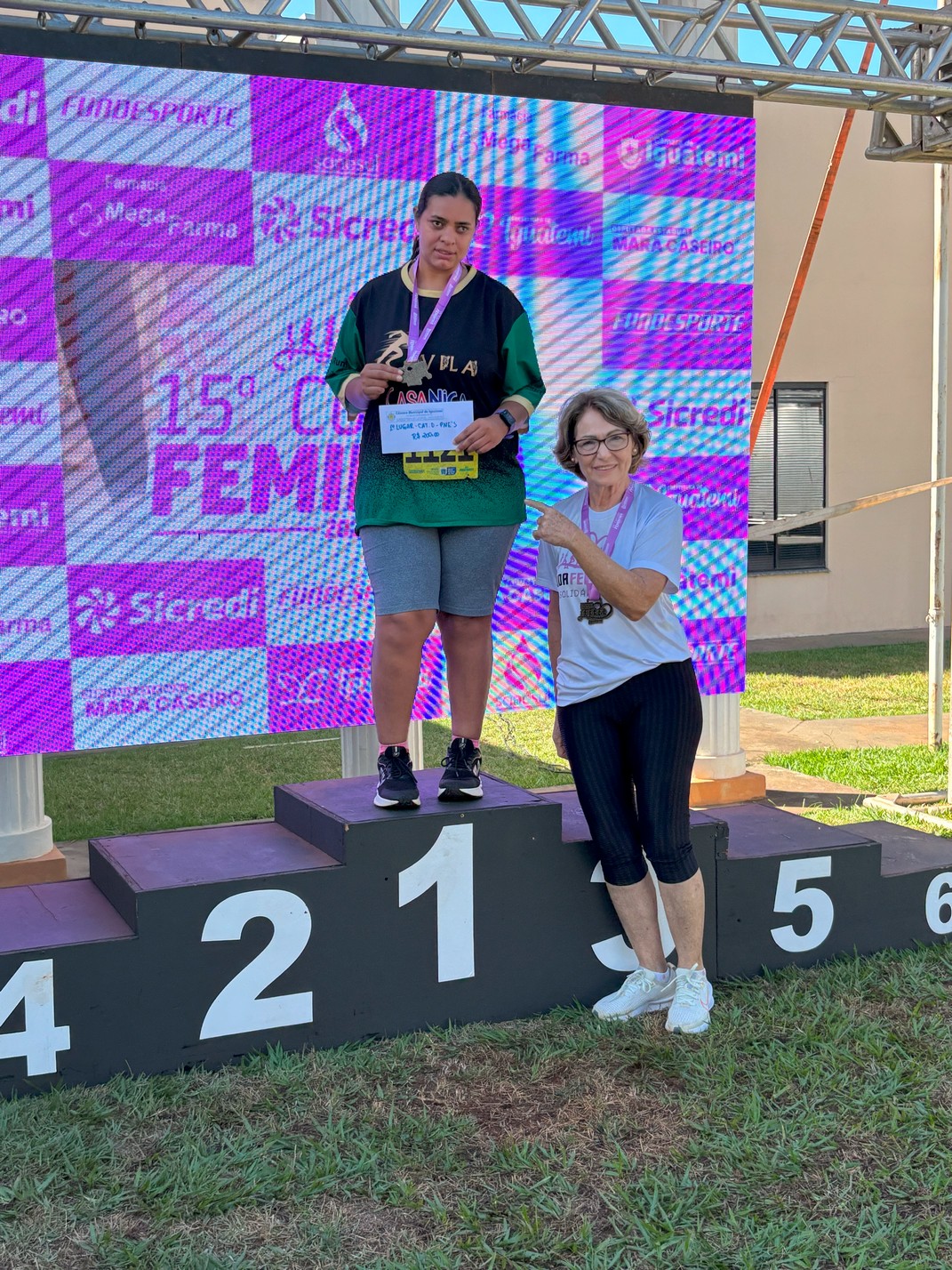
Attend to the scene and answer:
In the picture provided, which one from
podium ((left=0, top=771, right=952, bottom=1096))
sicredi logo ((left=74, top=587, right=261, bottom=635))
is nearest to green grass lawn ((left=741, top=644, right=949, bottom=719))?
sicredi logo ((left=74, top=587, right=261, bottom=635))

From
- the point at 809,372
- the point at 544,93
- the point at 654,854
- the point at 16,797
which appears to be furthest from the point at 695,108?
the point at 809,372

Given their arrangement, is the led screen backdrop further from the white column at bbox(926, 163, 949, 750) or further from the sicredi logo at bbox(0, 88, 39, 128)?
the white column at bbox(926, 163, 949, 750)

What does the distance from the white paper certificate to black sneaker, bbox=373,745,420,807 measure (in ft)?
2.38

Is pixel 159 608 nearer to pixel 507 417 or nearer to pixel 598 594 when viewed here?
pixel 507 417

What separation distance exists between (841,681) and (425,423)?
6.47 meters

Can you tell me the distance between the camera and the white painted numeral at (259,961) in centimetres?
287

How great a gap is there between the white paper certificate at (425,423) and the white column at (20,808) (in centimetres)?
213

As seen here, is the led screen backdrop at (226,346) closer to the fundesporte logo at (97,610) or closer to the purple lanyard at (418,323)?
the fundesporte logo at (97,610)

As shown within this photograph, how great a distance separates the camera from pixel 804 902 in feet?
11.5

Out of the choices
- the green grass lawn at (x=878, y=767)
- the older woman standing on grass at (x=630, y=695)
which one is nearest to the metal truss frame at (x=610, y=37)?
the older woman standing on grass at (x=630, y=695)

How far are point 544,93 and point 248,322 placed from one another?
1360 millimetres

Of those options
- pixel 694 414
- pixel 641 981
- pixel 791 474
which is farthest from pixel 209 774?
pixel 791 474

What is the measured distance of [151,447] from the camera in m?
4.28

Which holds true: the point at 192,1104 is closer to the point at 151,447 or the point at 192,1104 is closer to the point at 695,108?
the point at 151,447
